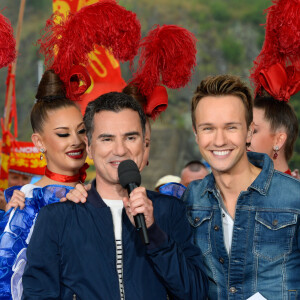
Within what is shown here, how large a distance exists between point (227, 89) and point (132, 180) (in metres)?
0.73

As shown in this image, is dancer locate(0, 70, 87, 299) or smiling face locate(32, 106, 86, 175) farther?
smiling face locate(32, 106, 86, 175)

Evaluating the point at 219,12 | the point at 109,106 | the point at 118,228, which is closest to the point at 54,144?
the point at 109,106

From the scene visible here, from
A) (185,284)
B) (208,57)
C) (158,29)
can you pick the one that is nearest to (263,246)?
(185,284)

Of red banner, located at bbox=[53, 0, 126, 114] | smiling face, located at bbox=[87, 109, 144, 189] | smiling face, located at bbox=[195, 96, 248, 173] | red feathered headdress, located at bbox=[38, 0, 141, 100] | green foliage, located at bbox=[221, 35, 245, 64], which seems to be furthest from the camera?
green foliage, located at bbox=[221, 35, 245, 64]

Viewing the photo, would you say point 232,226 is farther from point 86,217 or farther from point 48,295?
point 48,295

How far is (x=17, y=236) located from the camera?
9.22 ft

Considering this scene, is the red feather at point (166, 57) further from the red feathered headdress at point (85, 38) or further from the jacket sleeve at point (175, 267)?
the jacket sleeve at point (175, 267)

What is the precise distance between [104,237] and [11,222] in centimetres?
68

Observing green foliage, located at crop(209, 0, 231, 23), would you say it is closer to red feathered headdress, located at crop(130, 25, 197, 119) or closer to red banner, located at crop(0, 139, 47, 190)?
red banner, located at crop(0, 139, 47, 190)

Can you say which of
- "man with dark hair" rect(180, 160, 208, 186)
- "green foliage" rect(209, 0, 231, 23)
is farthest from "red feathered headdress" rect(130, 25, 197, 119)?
"green foliage" rect(209, 0, 231, 23)

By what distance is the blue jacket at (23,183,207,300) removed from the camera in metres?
2.26

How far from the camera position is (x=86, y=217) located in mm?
2400

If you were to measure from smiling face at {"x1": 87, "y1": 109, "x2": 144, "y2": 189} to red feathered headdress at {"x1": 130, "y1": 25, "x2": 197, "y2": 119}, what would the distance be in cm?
84

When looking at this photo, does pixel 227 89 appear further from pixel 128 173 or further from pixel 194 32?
pixel 194 32
